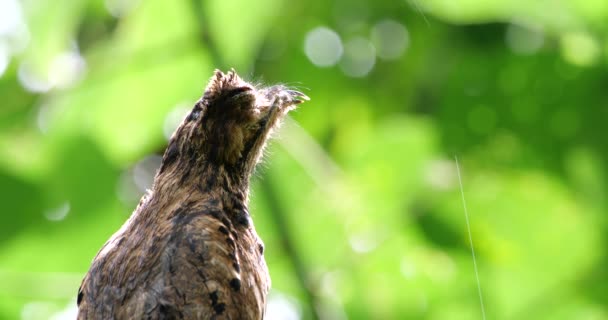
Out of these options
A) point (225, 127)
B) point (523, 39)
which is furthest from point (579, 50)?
point (225, 127)

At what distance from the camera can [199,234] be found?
2.10 m

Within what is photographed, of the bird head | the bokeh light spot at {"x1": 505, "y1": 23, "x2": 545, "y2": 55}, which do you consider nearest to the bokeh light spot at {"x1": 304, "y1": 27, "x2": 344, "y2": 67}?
the bokeh light spot at {"x1": 505, "y1": 23, "x2": 545, "y2": 55}

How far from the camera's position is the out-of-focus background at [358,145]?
6367 millimetres

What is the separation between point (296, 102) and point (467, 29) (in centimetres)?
598

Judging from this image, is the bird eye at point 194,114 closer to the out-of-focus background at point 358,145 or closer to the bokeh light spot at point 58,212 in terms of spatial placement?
the out-of-focus background at point 358,145

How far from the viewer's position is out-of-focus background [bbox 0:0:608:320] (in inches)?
251

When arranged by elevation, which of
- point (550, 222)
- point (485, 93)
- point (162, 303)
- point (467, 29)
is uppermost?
point (467, 29)

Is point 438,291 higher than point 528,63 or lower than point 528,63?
lower

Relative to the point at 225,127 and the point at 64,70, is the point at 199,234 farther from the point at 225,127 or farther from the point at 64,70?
the point at 64,70

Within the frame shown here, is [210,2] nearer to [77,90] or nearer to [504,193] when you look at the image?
[77,90]

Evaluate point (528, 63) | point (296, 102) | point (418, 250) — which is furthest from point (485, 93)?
point (296, 102)

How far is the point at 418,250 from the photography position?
7.36 m

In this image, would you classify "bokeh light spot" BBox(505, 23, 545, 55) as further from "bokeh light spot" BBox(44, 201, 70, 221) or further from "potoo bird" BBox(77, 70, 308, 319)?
"potoo bird" BBox(77, 70, 308, 319)

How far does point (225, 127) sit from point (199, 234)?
0.27 m
